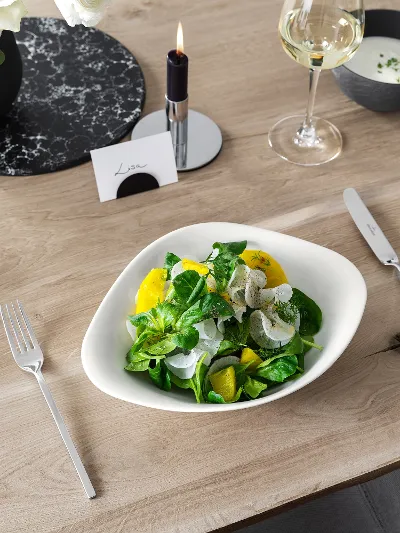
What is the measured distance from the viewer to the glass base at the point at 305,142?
4.01ft

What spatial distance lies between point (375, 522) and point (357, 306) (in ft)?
1.53

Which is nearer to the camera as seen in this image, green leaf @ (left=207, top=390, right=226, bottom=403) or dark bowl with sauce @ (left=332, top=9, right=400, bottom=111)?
green leaf @ (left=207, top=390, right=226, bottom=403)

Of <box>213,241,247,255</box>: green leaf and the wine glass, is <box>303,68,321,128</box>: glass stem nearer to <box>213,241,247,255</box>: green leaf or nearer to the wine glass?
the wine glass

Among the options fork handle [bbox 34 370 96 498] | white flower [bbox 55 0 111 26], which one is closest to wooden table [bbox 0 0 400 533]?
fork handle [bbox 34 370 96 498]

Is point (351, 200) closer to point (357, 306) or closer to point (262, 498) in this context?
point (357, 306)

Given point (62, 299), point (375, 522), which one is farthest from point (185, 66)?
point (375, 522)

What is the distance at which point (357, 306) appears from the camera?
0.90 m

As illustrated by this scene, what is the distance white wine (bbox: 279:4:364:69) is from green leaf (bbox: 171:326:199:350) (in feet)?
1.69

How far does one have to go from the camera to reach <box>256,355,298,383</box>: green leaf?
842mm

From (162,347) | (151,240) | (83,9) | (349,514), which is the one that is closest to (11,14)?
(83,9)

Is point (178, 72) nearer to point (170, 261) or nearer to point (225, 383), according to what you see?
point (170, 261)

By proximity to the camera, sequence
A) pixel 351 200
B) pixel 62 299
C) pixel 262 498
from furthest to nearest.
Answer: pixel 351 200 < pixel 62 299 < pixel 262 498

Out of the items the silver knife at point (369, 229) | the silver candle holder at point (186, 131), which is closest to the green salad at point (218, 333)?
the silver knife at point (369, 229)

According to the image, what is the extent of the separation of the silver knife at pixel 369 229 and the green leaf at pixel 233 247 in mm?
259
